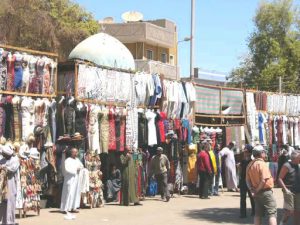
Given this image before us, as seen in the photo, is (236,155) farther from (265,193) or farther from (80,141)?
(265,193)

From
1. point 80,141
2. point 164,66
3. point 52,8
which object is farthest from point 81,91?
point 164,66

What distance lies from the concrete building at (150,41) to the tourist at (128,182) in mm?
21082

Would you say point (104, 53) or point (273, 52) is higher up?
point (273, 52)

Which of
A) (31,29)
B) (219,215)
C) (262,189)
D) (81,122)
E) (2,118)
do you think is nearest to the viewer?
(262,189)

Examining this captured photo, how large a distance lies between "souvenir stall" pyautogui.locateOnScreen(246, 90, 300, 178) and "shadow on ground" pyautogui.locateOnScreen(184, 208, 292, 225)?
6.83 m

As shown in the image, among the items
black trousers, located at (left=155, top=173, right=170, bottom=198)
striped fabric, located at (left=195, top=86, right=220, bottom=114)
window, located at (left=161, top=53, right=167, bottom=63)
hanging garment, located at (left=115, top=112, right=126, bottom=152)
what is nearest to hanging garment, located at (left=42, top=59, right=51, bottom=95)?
hanging garment, located at (left=115, top=112, right=126, bottom=152)

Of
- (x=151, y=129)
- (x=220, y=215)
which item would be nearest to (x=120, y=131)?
(x=151, y=129)

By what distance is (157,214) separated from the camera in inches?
530

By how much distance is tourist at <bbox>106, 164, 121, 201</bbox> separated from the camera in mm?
15577

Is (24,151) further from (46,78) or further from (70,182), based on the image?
(46,78)

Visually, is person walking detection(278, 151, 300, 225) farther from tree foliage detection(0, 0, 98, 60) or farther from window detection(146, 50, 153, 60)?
window detection(146, 50, 153, 60)

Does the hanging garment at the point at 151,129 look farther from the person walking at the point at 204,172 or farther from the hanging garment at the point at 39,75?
the hanging garment at the point at 39,75

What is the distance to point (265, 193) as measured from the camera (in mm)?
9359

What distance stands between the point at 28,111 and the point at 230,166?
8197 mm
